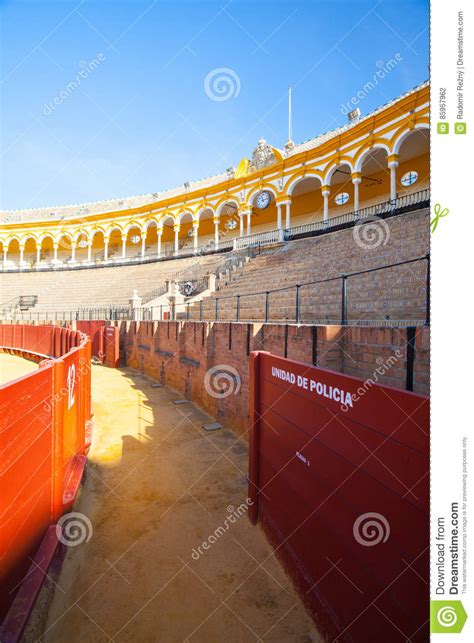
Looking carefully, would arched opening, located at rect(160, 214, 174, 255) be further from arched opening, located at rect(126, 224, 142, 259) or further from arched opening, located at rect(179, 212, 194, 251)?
arched opening, located at rect(126, 224, 142, 259)

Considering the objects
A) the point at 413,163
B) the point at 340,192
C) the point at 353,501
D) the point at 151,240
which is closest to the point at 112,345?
the point at 353,501

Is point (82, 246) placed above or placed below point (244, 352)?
above

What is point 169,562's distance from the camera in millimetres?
3920

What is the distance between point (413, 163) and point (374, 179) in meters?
2.63

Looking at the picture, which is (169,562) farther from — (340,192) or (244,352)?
(340,192)

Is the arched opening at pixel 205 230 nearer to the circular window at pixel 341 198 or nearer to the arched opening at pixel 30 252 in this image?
the circular window at pixel 341 198

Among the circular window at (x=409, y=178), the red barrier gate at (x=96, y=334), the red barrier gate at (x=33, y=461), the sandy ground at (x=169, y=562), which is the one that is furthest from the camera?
the circular window at (x=409, y=178)

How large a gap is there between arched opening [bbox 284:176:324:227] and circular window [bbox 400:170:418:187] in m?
6.30

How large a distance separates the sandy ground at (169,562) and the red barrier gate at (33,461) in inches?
25.5

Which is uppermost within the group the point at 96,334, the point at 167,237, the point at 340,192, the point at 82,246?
the point at 340,192

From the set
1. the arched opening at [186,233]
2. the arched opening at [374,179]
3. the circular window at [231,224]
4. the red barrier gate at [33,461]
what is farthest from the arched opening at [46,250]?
the red barrier gate at [33,461]

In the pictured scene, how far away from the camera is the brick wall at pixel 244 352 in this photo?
3.69m
